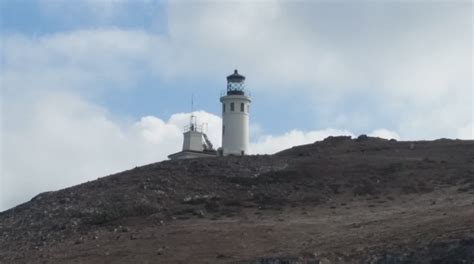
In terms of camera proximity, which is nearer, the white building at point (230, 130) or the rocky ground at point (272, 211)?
the rocky ground at point (272, 211)

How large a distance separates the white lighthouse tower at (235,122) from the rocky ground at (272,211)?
8.62 m

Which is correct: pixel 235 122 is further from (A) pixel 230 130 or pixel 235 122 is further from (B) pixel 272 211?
(B) pixel 272 211

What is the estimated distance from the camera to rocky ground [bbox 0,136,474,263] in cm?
3125

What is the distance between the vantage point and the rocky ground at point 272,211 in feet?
103

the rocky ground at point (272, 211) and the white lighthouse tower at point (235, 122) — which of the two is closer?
the rocky ground at point (272, 211)

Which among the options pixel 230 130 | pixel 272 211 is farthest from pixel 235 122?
pixel 272 211

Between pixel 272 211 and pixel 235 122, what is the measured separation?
897 inches

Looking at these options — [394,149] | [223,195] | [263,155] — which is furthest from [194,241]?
[394,149]

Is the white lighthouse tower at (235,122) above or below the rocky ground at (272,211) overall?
above

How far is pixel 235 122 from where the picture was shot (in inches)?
2483

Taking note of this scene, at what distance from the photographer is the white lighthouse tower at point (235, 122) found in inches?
2467

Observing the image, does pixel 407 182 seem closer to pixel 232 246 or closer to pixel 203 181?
pixel 203 181

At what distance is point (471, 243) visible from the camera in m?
28.1

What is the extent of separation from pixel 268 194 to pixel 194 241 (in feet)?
29.6
